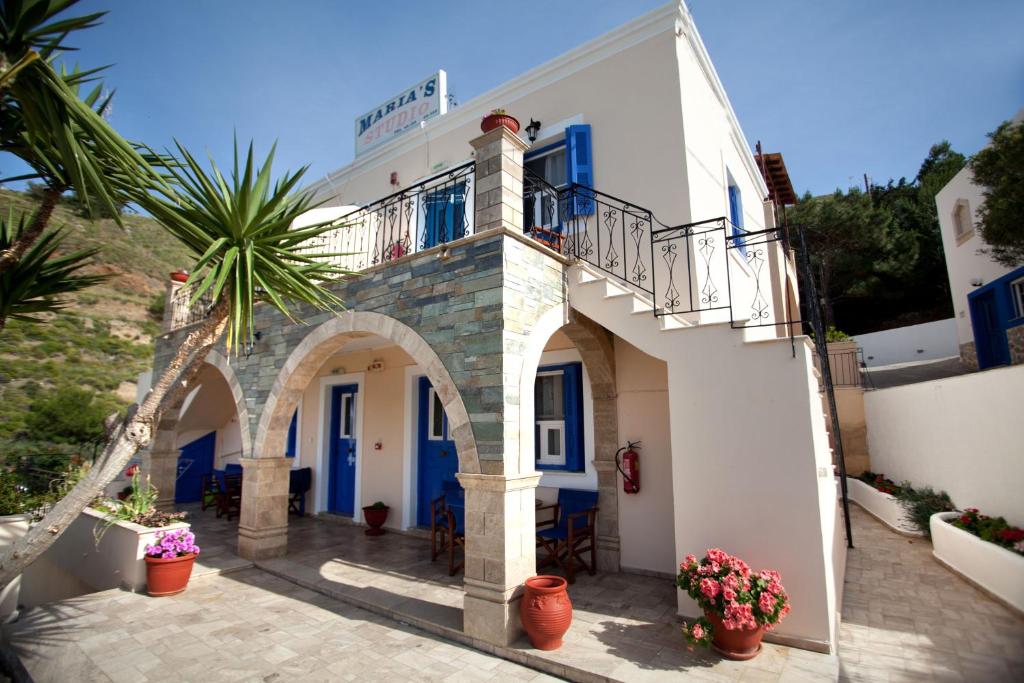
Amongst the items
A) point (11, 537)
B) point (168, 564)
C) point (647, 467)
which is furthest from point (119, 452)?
point (647, 467)

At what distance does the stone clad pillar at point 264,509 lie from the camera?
22.4 feet

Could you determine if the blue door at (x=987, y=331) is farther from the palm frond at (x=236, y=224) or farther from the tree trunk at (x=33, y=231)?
the tree trunk at (x=33, y=231)

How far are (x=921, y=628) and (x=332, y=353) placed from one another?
273 inches

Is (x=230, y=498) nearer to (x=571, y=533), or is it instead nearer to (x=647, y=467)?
(x=571, y=533)

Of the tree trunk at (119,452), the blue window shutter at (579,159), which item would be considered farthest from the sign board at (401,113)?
the tree trunk at (119,452)

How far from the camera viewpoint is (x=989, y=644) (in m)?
4.28

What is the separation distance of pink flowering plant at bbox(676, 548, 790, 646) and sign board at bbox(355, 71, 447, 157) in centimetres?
853

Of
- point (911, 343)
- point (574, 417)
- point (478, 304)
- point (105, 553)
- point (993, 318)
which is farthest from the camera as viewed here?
point (911, 343)

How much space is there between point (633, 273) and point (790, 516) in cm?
345

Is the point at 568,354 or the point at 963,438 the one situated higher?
the point at 568,354

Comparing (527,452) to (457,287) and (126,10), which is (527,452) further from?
(126,10)

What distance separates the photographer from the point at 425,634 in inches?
183

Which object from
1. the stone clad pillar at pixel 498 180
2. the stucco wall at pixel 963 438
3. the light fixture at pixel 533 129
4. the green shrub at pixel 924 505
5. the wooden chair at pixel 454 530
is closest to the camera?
the stone clad pillar at pixel 498 180

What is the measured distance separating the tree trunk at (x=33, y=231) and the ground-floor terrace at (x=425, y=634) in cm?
323
